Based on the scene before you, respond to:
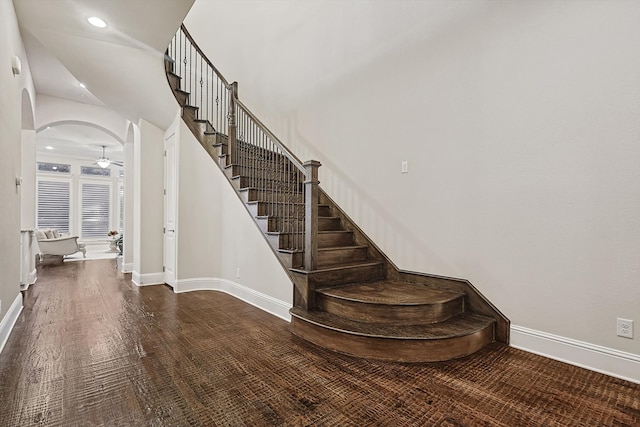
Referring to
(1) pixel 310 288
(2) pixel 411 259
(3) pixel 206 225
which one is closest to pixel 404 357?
(1) pixel 310 288

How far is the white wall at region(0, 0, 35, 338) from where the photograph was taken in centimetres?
263

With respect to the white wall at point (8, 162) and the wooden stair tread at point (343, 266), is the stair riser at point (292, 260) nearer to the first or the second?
the wooden stair tread at point (343, 266)

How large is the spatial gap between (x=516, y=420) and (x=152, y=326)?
3060 millimetres

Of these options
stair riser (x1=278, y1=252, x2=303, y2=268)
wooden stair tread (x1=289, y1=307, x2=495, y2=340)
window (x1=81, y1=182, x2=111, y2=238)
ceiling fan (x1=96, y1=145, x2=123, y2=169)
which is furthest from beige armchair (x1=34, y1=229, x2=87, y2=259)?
wooden stair tread (x1=289, y1=307, x2=495, y2=340)

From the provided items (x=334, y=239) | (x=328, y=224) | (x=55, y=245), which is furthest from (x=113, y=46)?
(x=55, y=245)

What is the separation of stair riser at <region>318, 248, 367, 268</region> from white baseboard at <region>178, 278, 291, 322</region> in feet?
2.00

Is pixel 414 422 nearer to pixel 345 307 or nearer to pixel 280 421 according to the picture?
pixel 280 421

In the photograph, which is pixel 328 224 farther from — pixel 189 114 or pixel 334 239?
pixel 189 114

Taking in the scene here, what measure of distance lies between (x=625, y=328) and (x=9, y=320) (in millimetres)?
5070

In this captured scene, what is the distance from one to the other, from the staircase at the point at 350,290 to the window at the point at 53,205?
9.19 meters

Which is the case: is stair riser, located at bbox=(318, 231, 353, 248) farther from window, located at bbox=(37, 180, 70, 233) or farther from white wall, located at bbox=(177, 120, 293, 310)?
window, located at bbox=(37, 180, 70, 233)

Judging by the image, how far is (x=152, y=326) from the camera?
3.12 metres

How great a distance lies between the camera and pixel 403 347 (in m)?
2.37

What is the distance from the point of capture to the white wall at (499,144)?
225cm
